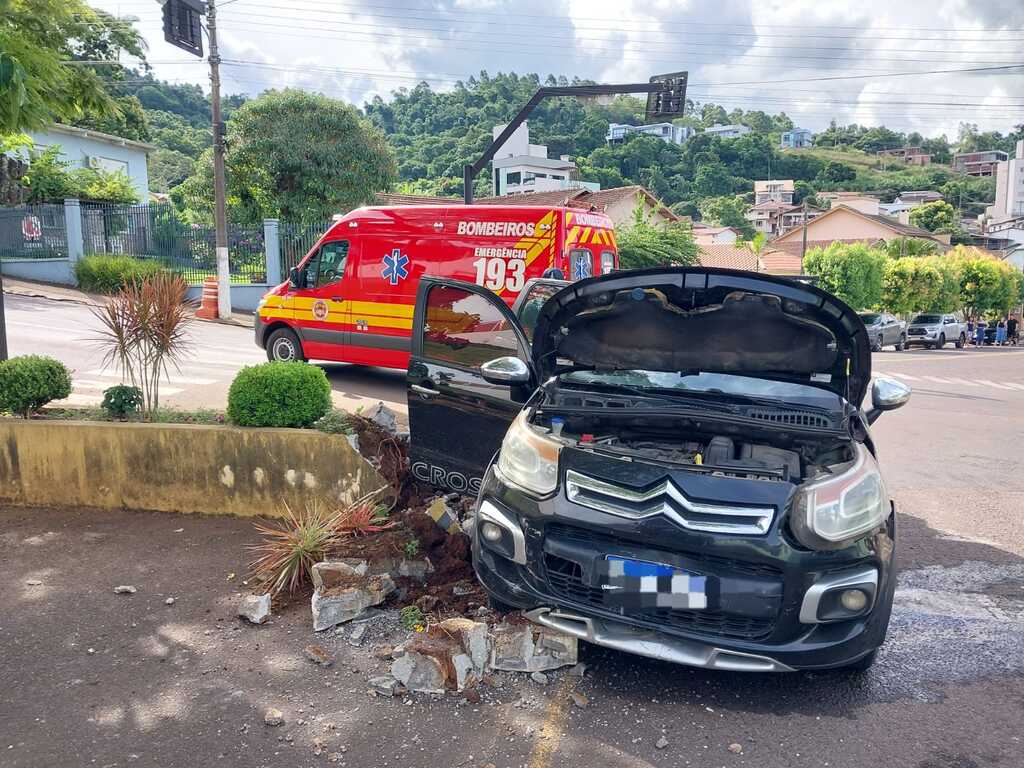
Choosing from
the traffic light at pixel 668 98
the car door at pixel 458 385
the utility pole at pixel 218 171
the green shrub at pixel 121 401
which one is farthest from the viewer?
the utility pole at pixel 218 171

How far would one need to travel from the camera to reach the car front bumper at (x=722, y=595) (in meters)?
3.26

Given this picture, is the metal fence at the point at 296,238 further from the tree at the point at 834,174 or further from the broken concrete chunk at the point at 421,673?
the tree at the point at 834,174

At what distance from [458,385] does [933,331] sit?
37.3 meters

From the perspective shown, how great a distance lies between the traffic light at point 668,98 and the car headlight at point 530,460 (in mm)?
13579

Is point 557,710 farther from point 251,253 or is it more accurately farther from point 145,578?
point 251,253

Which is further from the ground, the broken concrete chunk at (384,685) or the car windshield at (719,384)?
the car windshield at (719,384)

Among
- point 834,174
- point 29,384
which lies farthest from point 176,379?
point 834,174

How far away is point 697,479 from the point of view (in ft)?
11.2

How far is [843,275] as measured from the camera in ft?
131

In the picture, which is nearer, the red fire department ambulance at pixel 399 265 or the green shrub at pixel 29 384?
the green shrub at pixel 29 384

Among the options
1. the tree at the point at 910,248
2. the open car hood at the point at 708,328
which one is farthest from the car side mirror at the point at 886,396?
the tree at the point at 910,248

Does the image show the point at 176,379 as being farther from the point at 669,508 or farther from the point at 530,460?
the point at 669,508

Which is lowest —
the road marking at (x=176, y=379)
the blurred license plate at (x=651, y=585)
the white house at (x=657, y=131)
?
the road marking at (x=176, y=379)

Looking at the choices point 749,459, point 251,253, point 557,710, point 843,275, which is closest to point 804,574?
point 749,459
